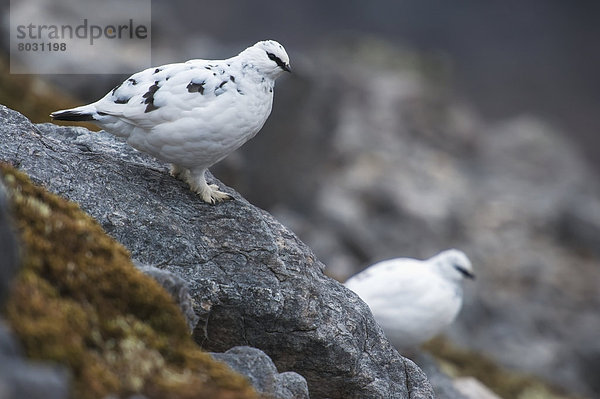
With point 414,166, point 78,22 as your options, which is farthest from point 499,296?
point 78,22

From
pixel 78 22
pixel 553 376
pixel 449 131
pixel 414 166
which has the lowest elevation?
pixel 553 376

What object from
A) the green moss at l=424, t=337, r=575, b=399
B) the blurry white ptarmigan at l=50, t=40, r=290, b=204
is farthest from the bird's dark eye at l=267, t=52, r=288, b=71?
the green moss at l=424, t=337, r=575, b=399

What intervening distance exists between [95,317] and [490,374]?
36.6 ft

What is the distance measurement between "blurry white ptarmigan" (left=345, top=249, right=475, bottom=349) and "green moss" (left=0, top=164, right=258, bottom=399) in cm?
492

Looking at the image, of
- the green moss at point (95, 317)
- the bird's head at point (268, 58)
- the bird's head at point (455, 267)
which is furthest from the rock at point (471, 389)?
the green moss at point (95, 317)

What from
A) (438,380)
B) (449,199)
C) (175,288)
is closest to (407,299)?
(438,380)

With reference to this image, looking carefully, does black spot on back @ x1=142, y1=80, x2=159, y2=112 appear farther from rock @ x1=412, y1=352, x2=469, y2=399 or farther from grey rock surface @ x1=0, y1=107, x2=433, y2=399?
rock @ x1=412, y1=352, x2=469, y2=399

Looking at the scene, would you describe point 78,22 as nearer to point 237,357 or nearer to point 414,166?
point 414,166

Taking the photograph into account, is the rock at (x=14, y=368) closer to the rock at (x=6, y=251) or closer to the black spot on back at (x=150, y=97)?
the rock at (x=6, y=251)

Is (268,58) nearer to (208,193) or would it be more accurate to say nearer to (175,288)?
(208,193)

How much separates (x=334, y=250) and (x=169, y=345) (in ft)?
46.8

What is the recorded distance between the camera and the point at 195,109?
6613 millimetres

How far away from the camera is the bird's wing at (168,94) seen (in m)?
6.66

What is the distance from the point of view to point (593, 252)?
85.9ft
